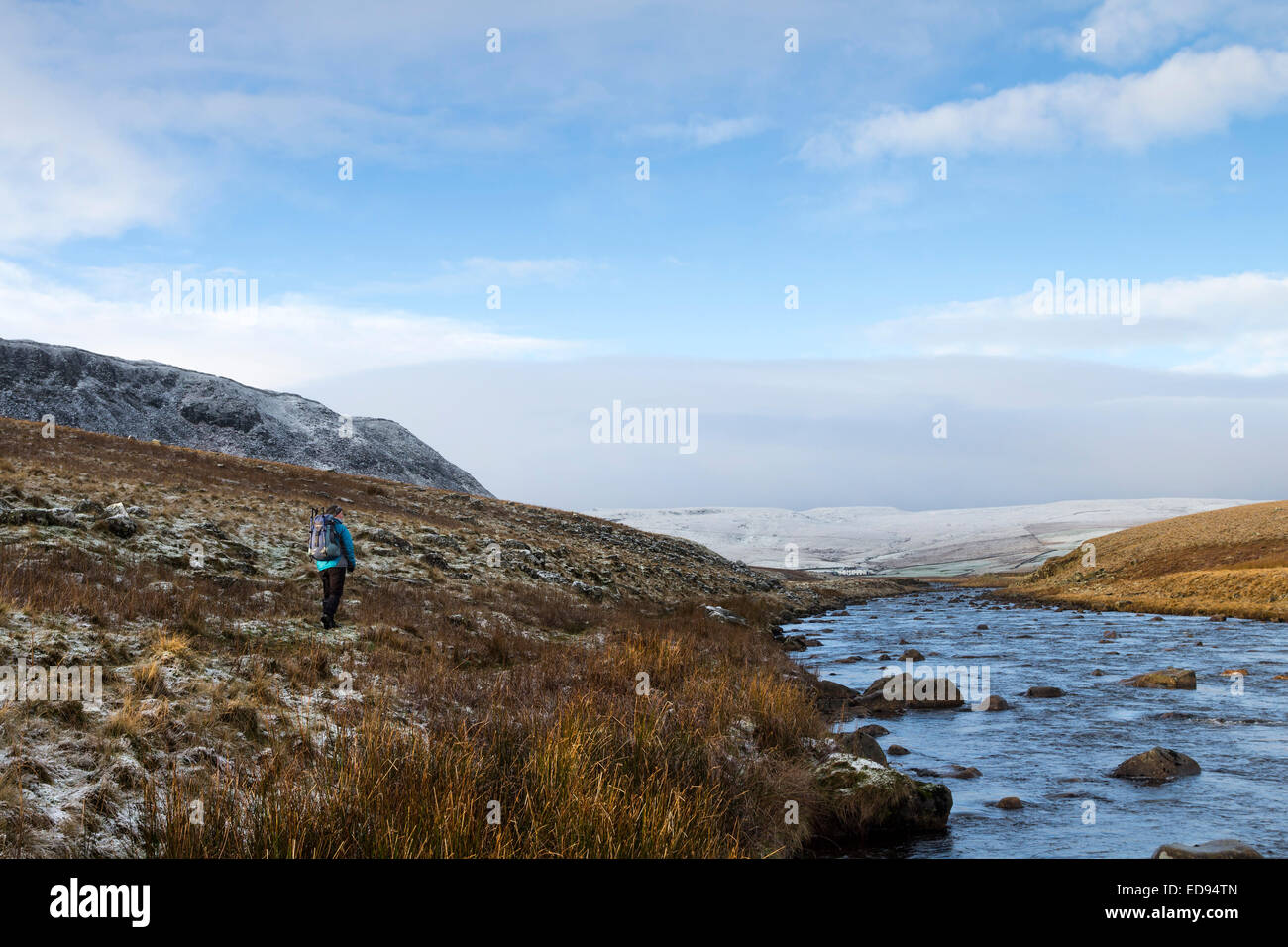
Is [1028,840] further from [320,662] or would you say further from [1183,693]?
[1183,693]

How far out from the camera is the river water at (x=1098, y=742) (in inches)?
349

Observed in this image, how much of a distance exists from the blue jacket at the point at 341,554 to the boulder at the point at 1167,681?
64.4 ft

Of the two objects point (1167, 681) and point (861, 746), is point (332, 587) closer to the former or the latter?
point (861, 746)

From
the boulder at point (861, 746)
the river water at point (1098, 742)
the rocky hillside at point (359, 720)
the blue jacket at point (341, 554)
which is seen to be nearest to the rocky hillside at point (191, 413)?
the rocky hillside at point (359, 720)

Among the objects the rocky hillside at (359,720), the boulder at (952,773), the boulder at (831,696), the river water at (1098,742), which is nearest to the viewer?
the rocky hillside at (359,720)

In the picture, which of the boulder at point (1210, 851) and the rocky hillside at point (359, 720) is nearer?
the rocky hillside at point (359, 720)

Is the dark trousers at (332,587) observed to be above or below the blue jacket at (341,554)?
below

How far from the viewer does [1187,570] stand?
55438 mm

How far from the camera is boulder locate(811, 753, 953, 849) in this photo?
9.05 meters

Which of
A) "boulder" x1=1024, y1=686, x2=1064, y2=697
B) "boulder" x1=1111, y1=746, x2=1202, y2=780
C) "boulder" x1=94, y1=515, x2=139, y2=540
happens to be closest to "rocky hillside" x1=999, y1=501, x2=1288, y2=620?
"boulder" x1=1024, y1=686, x2=1064, y2=697

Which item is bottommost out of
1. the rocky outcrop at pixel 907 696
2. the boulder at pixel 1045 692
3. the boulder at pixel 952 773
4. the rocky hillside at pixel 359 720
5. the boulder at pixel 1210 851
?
the boulder at pixel 1045 692

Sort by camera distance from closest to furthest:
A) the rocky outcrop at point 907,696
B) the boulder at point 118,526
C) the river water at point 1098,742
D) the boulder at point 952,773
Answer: the river water at point 1098,742, the boulder at point 952,773, the rocky outcrop at point 907,696, the boulder at point 118,526

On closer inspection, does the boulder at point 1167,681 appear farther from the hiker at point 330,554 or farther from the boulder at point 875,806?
the hiker at point 330,554
